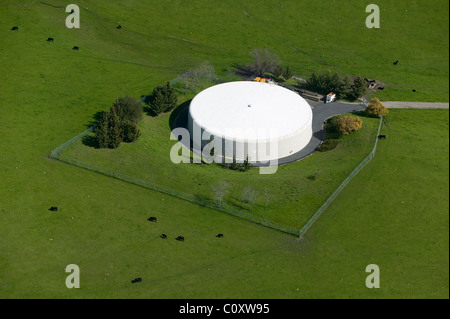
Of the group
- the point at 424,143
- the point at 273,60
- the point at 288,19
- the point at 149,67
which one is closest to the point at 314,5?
the point at 288,19

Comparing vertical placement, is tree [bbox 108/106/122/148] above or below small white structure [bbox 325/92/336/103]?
below

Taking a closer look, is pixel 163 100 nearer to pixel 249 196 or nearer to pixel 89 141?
pixel 89 141

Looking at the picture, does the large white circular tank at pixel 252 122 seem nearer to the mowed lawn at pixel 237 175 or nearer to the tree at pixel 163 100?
the mowed lawn at pixel 237 175

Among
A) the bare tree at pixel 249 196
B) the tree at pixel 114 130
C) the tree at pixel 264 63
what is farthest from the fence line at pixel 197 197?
the tree at pixel 264 63

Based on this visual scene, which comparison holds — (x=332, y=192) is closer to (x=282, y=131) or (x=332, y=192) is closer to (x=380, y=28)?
(x=282, y=131)

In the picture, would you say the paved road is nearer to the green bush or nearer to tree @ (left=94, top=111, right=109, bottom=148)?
the green bush

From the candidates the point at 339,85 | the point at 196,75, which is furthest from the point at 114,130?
the point at 339,85

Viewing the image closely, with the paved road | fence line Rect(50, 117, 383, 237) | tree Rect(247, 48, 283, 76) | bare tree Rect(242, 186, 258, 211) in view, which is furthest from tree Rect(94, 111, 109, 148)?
the paved road
